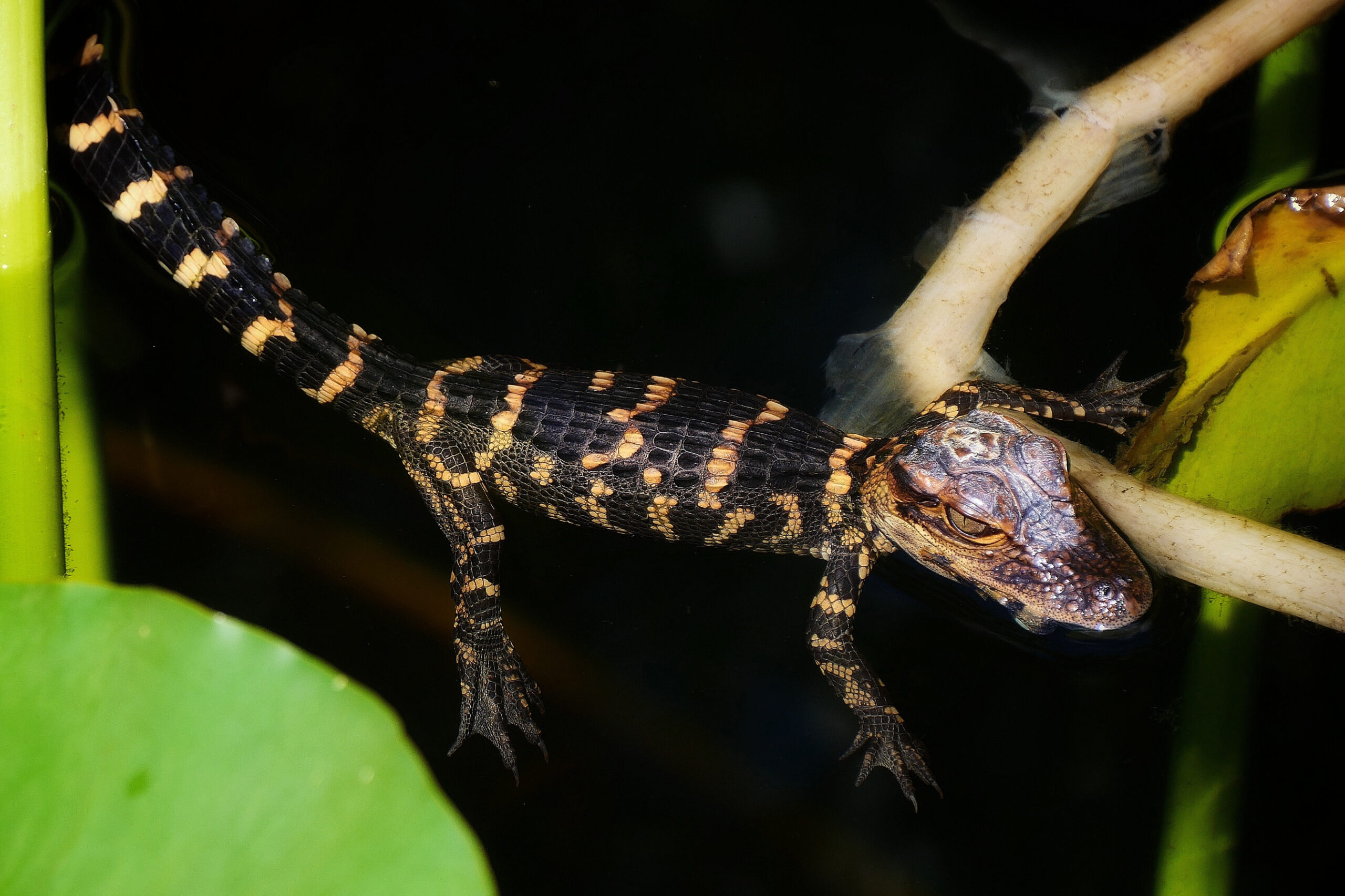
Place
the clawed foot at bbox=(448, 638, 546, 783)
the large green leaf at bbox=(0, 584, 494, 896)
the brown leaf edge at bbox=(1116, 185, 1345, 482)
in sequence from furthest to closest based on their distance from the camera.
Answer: the clawed foot at bbox=(448, 638, 546, 783), the brown leaf edge at bbox=(1116, 185, 1345, 482), the large green leaf at bbox=(0, 584, 494, 896)

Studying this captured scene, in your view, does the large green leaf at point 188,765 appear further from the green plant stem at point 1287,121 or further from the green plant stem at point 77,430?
the green plant stem at point 1287,121

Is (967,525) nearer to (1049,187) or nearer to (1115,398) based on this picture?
(1115,398)

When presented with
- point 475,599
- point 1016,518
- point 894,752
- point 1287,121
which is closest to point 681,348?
point 475,599

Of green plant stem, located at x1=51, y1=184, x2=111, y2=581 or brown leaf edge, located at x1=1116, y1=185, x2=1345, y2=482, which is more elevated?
brown leaf edge, located at x1=1116, y1=185, x2=1345, y2=482

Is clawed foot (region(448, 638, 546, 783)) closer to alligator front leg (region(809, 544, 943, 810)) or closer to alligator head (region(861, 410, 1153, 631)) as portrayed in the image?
alligator front leg (region(809, 544, 943, 810))

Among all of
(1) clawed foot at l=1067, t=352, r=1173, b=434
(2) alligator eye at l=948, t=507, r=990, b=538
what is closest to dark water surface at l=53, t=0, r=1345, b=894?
(1) clawed foot at l=1067, t=352, r=1173, b=434
